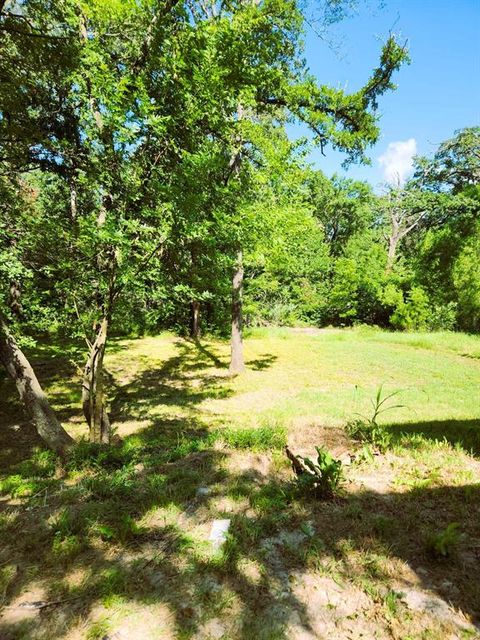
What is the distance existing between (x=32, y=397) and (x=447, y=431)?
20.3ft

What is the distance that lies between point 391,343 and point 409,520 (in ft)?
48.7

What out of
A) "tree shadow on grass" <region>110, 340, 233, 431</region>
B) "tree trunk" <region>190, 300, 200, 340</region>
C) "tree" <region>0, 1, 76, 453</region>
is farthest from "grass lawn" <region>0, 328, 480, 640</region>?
"tree trunk" <region>190, 300, 200, 340</region>

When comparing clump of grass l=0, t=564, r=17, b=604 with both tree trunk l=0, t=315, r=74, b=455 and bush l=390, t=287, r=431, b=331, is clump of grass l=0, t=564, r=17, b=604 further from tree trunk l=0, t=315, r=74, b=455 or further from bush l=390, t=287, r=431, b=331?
bush l=390, t=287, r=431, b=331

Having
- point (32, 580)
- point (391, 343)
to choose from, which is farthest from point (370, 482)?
point (391, 343)

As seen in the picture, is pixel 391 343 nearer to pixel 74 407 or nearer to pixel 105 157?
pixel 74 407

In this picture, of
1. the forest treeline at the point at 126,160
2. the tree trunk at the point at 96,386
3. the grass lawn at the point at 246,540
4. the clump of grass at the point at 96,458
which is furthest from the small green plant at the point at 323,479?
the tree trunk at the point at 96,386

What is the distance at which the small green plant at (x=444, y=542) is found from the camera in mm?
2457

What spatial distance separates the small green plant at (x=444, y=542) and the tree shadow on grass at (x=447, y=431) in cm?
192

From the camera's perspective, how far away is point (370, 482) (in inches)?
139

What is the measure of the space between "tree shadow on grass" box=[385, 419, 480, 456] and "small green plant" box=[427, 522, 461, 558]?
1917mm

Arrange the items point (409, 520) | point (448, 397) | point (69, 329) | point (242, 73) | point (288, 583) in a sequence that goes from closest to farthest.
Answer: point (288, 583) → point (409, 520) → point (242, 73) → point (69, 329) → point (448, 397)

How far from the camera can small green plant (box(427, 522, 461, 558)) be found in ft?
8.06

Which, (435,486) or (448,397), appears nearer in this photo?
(435,486)

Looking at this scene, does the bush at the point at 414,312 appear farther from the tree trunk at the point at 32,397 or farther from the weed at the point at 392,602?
the weed at the point at 392,602
